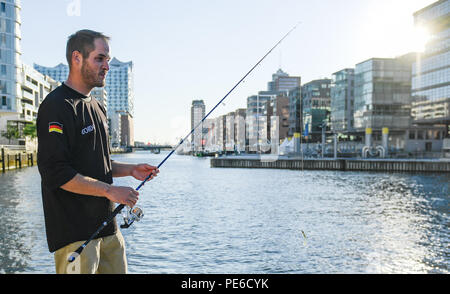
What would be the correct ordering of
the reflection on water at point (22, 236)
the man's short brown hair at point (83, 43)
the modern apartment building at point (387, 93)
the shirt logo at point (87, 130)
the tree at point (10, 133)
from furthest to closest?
the modern apartment building at point (387, 93)
the tree at point (10, 133)
the reflection on water at point (22, 236)
the man's short brown hair at point (83, 43)
the shirt logo at point (87, 130)

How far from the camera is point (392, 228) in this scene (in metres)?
20.4

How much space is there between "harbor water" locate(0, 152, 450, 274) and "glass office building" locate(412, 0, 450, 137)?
2326 inches

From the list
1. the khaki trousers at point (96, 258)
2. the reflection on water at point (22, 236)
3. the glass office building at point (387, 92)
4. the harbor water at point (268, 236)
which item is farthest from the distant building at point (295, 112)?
the khaki trousers at point (96, 258)

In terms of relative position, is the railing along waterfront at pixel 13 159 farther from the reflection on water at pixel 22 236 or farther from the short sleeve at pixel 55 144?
the short sleeve at pixel 55 144

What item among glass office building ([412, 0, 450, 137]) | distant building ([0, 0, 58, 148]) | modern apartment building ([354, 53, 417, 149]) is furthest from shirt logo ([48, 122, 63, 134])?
modern apartment building ([354, 53, 417, 149])

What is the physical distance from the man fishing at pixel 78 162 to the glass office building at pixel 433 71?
3526 inches

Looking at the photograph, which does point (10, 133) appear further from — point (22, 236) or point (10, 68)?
point (22, 236)

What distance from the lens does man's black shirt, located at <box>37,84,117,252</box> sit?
9.60ft

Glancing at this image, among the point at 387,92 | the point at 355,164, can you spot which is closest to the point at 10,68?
the point at 355,164

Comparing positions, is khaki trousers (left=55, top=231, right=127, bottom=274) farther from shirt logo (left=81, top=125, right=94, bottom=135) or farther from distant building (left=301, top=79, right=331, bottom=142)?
distant building (left=301, top=79, right=331, bottom=142)

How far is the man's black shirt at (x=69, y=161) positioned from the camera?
9.60ft

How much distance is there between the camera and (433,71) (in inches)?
3381

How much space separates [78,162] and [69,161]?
0.16 m
